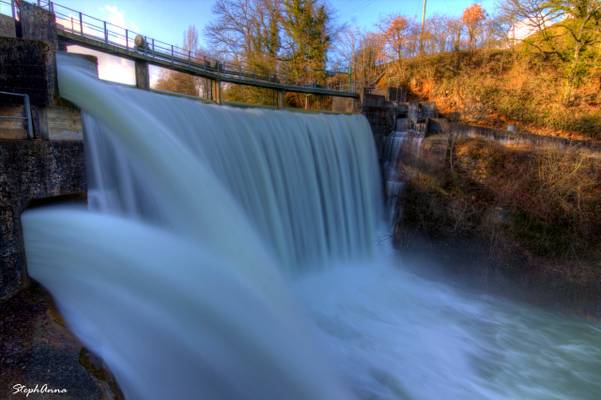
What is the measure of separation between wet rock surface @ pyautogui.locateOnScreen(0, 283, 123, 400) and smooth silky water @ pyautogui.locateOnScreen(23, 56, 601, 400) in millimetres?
189

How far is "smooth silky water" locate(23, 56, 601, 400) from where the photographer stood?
3.74 metres

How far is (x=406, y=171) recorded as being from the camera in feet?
38.3

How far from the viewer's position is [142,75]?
11992 mm

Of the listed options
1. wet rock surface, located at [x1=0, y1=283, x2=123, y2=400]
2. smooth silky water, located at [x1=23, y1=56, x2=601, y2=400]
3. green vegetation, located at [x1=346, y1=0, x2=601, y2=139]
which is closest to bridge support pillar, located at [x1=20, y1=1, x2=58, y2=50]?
smooth silky water, located at [x1=23, y1=56, x2=601, y2=400]

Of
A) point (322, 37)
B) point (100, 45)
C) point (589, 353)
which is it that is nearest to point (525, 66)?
point (322, 37)

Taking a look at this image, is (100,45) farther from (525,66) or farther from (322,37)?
(525,66)

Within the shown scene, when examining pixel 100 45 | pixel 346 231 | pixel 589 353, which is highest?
pixel 100 45

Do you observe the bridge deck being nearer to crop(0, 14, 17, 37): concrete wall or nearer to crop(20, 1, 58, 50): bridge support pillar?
crop(0, 14, 17, 37): concrete wall

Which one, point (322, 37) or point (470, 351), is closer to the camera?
point (470, 351)

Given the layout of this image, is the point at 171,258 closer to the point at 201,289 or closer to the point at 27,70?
the point at 201,289

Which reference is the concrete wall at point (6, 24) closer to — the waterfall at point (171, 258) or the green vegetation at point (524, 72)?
the waterfall at point (171, 258)

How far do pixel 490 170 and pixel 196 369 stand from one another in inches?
395

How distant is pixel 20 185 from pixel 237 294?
2.91 m

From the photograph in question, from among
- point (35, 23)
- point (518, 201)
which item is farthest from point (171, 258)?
point (518, 201)
